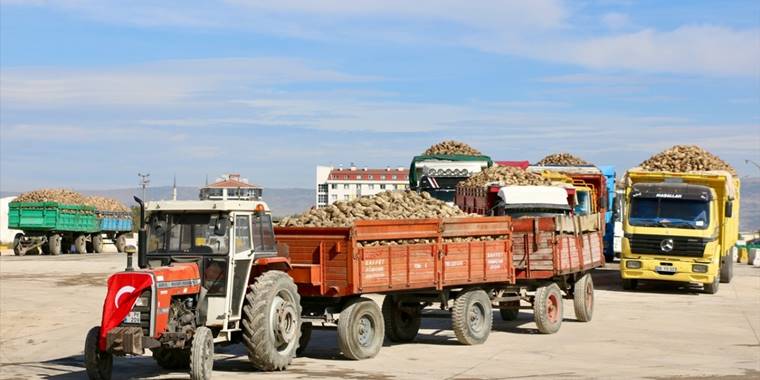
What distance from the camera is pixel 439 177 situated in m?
32.5

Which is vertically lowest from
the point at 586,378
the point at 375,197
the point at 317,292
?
the point at 586,378

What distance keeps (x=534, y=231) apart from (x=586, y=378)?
5.40 meters

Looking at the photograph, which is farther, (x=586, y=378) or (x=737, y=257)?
(x=737, y=257)

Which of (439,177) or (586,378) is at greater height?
(439,177)

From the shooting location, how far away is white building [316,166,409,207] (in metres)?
188

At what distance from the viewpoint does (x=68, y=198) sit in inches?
2082

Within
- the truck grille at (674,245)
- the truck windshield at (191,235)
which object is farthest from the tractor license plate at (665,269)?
the truck windshield at (191,235)

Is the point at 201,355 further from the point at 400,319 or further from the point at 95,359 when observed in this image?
the point at 400,319

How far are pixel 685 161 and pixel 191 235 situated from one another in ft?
81.7

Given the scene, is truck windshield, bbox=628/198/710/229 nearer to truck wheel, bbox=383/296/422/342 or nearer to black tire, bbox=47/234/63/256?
truck wheel, bbox=383/296/422/342

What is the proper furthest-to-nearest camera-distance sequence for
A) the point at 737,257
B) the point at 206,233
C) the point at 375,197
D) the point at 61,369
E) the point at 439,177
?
the point at 737,257, the point at 439,177, the point at 375,197, the point at 61,369, the point at 206,233

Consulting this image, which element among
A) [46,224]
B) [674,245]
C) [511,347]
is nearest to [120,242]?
[46,224]

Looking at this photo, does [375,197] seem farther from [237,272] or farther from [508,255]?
[237,272]

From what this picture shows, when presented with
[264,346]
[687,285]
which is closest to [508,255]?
[264,346]
